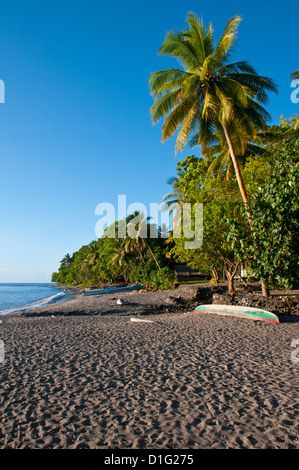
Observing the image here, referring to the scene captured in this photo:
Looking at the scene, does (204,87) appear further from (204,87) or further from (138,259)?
(138,259)

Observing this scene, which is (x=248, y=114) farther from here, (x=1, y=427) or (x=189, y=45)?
(x=1, y=427)

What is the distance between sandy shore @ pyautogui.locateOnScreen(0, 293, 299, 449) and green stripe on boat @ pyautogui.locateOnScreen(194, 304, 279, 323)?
1.90m

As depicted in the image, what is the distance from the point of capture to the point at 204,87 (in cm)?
1460

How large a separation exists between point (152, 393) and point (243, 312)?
7.42 m

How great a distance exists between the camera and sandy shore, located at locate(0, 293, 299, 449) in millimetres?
3205

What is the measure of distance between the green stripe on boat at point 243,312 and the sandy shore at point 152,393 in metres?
1.90

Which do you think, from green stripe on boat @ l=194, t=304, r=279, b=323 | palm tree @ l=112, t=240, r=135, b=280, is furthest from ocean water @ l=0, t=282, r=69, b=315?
green stripe on boat @ l=194, t=304, r=279, b=323

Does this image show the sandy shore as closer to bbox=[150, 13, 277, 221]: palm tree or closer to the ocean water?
bbox=[150, 13, 277, 221]: palm tree

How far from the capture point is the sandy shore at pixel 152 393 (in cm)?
321

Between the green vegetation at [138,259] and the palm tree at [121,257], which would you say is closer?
the green vegetation at [138,259]

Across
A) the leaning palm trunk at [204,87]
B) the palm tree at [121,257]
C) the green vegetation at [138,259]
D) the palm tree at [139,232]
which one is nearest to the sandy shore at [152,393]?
the leaning palm trunk at [204,87]

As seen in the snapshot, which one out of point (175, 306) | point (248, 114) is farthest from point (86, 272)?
point (248, 114)

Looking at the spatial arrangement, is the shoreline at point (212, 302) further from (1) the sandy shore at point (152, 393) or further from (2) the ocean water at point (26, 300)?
(2) the ocean water at point (26, 300)

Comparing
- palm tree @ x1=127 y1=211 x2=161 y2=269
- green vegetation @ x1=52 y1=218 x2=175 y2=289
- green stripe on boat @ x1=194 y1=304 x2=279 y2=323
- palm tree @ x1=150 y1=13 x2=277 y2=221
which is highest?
palm tree @ x1=150 y1=13 x2=277 y2=221
